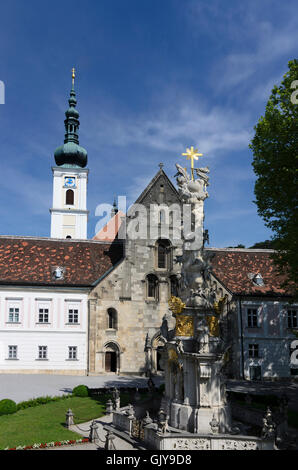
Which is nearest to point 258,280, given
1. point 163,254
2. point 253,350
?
point 253,350

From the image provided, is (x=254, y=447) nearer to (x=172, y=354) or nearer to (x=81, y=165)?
(x=172, y=354)

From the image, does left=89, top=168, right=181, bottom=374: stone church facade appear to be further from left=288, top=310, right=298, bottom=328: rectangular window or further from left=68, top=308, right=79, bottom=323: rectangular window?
left=288, top=310, right=298, bottom=328: rectangular window

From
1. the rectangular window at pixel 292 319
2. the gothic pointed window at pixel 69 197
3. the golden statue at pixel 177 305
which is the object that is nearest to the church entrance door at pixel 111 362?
the rectangular window at pixel 292 319

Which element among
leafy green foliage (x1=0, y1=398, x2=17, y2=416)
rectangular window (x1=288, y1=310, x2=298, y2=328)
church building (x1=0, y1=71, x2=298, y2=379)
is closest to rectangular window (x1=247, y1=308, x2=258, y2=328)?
church building (x1=0, y1=71, x2=298, y2=379)

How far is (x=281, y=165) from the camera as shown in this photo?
24.2m

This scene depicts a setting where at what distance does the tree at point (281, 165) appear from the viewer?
77.5 ft

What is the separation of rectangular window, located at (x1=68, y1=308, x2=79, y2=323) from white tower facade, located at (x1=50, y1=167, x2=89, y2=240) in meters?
32.6

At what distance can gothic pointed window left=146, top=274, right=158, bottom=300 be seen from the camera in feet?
136

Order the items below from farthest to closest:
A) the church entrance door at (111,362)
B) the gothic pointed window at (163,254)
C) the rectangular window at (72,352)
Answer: the gothic pointed window at (163,254) < the church entrance door at (111,362) < the rectangular window at (72,352)

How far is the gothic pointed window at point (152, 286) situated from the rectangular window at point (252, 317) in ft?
30.5

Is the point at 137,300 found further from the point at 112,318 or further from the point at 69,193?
the point at 69,193

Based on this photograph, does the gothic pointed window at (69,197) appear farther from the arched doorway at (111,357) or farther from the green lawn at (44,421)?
the green lawn at (44,421)

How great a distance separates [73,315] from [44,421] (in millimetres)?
18995
